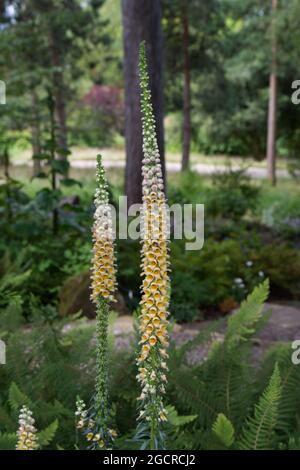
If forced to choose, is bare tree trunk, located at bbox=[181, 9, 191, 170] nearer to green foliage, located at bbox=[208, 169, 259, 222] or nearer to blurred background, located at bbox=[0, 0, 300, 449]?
blurred background, located at bbox=[0, 0, 300, 449]

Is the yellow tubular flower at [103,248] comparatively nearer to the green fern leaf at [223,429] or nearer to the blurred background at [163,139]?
the green fern leaf at [223,429]

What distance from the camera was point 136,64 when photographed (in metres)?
7.18

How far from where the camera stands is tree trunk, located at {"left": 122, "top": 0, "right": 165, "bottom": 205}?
7.12m

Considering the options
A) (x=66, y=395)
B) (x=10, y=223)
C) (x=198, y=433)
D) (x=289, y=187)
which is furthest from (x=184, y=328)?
(x=289, y=187)

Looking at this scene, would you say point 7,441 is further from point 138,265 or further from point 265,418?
point 138,265

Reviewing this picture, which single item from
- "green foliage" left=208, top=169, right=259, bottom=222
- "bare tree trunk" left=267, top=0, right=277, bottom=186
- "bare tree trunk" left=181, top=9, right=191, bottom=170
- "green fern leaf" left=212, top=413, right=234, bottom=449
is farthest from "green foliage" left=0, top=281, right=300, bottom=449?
"bare tree trunk" left=267, top=0, right=277, bottom=186

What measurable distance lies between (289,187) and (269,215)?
7.01m

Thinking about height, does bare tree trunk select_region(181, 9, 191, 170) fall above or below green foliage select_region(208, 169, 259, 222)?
above

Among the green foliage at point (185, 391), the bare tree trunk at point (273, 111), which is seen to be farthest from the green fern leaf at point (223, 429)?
the bare tree trunk at point (273, 111)

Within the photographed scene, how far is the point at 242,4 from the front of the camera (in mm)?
18234

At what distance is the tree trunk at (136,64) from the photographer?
280 inches

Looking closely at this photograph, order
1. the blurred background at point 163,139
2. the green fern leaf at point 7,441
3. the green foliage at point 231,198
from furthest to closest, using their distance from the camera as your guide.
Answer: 1. the green foliage at point 231,198
2. the blurred background at point 163,139
3. the green fern leaf at point 7,441

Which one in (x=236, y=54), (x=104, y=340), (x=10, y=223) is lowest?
(x=10, y=223)
